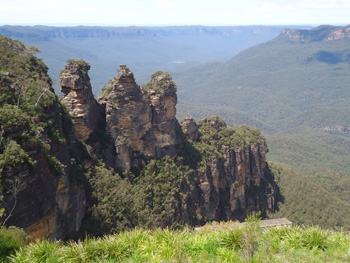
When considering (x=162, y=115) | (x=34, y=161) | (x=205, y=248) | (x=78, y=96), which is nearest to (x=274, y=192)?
(x=162, y=115)

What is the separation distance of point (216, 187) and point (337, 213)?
23.8m

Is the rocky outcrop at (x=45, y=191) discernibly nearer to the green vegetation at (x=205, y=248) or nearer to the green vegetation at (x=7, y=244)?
the green vegetation at (x=7, y=244)

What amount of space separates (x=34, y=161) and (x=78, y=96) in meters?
13.1

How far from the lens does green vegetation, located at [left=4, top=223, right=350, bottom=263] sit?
36.2 feet

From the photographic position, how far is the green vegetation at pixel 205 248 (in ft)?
36.2

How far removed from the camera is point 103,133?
105 ft

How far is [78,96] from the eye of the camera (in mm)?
28656

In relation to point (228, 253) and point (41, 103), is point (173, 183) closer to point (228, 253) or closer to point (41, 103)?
point (41, 103)

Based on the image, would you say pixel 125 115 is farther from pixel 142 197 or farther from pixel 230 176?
pixel 230 176

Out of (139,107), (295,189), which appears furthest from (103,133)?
(295,189)

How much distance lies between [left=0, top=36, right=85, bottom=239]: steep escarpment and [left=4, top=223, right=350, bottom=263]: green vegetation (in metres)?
4.57

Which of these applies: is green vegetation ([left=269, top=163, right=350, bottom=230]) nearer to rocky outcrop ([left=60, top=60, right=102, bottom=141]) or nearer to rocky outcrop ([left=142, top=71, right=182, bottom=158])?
rocky outcrop ([left=142, top=71, right=182, bottom=158])

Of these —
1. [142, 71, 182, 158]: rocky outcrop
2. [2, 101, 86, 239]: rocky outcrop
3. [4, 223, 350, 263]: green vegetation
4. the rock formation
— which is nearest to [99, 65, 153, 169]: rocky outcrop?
[142, 71, 182, 158]: rocky outcrop

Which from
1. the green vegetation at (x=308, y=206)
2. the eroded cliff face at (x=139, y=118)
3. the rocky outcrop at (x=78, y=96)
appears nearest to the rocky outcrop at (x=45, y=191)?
the rocky outcrop at (x=78, y=96)
